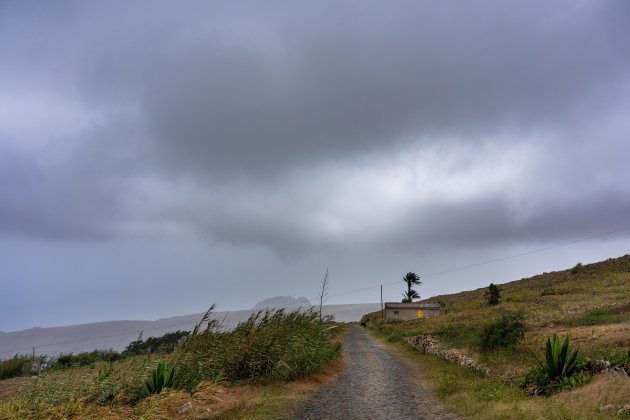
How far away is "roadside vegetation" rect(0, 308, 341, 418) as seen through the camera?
Answer: 29.7 ft

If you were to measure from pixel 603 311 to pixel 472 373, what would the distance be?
17.1 meters

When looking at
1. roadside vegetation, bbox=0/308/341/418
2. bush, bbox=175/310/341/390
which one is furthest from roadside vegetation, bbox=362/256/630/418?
roadside vegetation, bbox=0/308/341/418

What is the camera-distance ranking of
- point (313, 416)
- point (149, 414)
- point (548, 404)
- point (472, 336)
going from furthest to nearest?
point (472, 336) < point (313, 416) < point (548, 404) < point (149, 414)

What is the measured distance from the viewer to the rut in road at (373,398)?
10.4 m

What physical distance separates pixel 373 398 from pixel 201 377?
554cm

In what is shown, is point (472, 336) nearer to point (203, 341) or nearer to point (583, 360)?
point (583, 360)

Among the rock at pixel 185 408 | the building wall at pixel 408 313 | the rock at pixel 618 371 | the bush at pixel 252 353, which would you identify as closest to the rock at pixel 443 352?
the rock at pixel 618 371

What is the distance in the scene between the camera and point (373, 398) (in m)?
12.4

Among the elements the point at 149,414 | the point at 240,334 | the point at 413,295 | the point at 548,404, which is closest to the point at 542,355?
the point at 548,404

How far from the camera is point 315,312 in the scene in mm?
20531

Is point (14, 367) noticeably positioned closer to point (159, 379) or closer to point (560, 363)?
point (159, 379)

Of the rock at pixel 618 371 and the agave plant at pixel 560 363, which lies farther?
the agave plant at pixel 560 363

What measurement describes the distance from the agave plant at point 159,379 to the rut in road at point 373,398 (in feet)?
12.6

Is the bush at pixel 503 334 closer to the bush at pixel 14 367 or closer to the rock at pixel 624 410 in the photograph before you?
the rock at pixel 624 410
